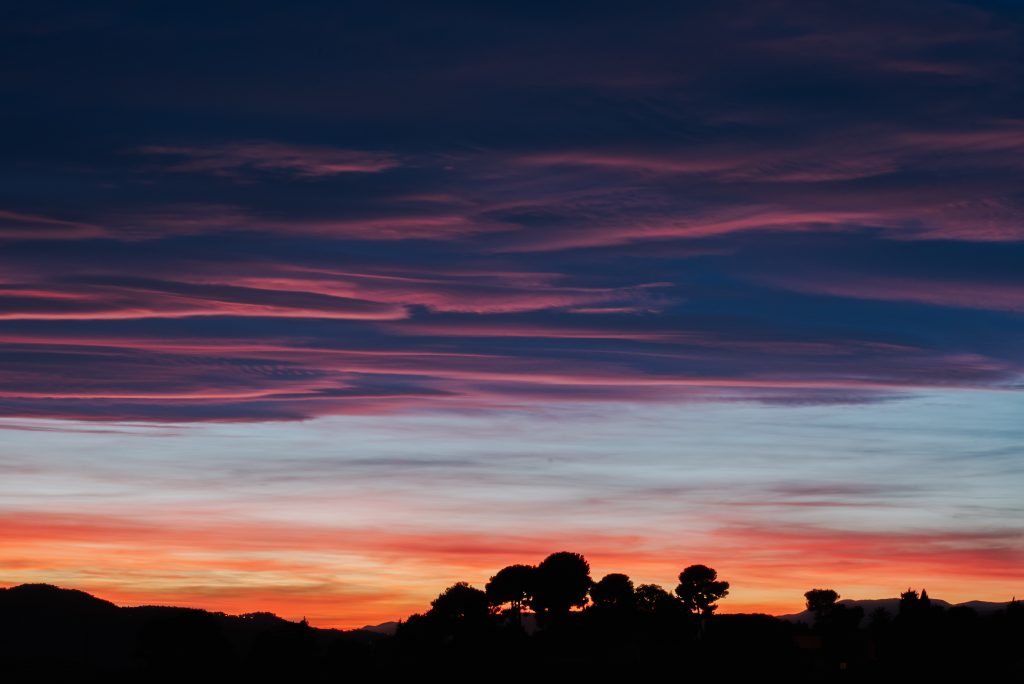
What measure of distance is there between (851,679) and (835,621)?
61.6 m

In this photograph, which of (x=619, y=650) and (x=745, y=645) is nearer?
(x=745, y=645)

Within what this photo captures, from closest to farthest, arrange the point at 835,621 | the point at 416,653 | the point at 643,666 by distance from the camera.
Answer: the point at 643,666, the point at 416,653, the point at 835,621

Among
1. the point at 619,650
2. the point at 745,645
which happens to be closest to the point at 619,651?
the point at 619,650

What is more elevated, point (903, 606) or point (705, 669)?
point (903, 606)

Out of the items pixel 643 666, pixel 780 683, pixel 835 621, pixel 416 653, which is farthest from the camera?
pixel 835 621

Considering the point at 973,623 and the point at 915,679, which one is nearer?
the point at 915,679

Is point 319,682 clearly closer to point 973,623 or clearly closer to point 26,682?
point 26,682

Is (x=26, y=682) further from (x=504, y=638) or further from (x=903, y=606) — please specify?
(x=903, y=606)

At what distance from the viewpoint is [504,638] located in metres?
166

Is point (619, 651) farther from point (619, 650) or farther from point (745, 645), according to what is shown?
point (745, 645)

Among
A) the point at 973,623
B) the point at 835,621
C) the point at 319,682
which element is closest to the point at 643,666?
the point at 973,623

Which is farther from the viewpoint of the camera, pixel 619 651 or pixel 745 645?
pixel 619 651

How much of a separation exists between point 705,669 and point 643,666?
16.7 meters

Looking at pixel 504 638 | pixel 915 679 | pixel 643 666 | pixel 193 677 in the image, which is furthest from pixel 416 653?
pixel 915 679
